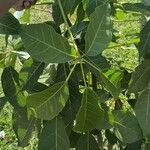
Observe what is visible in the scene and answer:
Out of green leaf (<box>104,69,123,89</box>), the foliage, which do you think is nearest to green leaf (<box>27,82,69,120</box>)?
the foliage

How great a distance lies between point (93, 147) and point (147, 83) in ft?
0.80

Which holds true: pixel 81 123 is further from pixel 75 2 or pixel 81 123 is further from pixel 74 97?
pixel 75 2

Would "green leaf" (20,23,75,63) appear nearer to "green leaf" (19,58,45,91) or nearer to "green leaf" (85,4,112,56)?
"green leaf" (85,4,112,56)

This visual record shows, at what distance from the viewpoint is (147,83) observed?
3.64 ft

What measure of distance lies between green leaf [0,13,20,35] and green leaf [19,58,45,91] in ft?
0.43

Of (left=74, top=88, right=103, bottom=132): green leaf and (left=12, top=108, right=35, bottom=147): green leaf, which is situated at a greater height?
(left=74, top=88, right=103, bottom=132): green leaf

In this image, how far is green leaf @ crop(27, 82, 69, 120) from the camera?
98 cm

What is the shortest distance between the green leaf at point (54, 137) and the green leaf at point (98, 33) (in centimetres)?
23

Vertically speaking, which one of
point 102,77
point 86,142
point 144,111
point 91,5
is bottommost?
point 86,142

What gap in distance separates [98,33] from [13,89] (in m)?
0.36

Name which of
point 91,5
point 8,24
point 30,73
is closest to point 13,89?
point 30,73

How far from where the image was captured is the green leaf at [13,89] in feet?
4.00

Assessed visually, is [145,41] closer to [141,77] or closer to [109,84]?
[141,77]

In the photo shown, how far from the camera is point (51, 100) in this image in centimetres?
99
